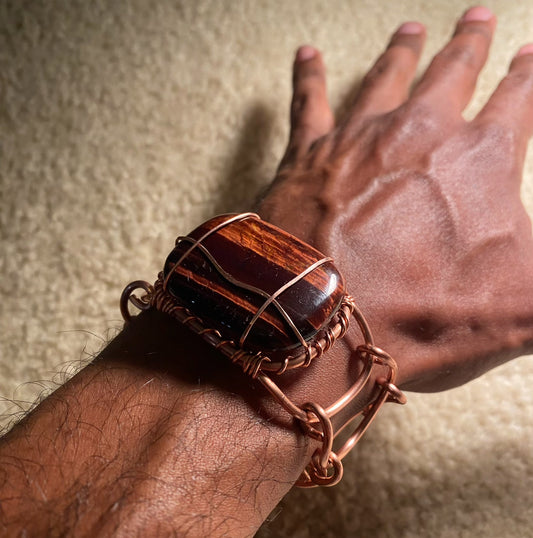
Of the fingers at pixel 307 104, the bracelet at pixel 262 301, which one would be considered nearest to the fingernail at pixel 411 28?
the fingers at pixel 307 104

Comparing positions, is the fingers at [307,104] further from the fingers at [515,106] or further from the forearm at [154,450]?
the forearm at [154,450]

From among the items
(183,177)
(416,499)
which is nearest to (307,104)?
(183,177)

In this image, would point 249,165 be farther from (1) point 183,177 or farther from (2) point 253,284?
(2) point 253,284

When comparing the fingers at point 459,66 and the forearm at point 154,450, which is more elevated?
the fingers at point 459,66

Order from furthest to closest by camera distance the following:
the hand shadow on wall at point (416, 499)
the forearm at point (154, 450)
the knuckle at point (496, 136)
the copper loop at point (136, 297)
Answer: the knuckle at point (496, 136)
the hand shadow on wall at point (416, 499)
the copper loop at point (136, 297)
the forearm at point (154, 450)

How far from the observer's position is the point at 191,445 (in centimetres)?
64

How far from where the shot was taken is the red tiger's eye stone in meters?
0.62

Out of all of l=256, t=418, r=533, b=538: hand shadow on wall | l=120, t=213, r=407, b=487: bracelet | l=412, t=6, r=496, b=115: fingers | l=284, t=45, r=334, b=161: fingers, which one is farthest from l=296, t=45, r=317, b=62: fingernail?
l=256, t=418, r=533, b=538: hand shadow on wall

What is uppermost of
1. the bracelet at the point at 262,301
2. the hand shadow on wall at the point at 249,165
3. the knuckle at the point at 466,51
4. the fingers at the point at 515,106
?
the knuckle at the point at 466,51

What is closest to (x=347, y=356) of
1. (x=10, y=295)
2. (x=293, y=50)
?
(x=10, y=295)

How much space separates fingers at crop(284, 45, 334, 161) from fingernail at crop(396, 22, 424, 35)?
154 millimetres

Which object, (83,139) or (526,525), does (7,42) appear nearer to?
(83,139)

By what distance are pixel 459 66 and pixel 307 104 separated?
0.25 m

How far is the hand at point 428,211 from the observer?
0.82 metres
